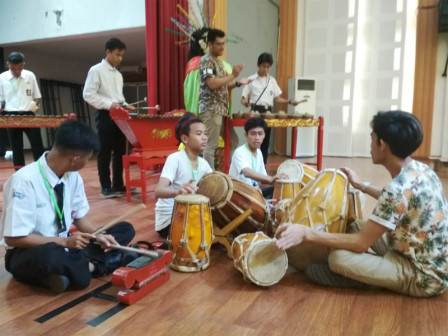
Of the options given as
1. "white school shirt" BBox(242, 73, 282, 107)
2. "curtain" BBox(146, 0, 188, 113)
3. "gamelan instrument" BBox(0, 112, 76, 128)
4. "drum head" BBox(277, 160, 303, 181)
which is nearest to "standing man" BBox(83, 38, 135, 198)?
"gamelan instrument" BBox(0, 112, 76, 128)

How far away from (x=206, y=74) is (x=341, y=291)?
2.09 metres

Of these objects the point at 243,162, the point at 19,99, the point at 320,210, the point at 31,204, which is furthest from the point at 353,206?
the point at 19,99

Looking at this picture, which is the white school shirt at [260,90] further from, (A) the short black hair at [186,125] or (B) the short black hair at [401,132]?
(B) the short black hair at [401,132]

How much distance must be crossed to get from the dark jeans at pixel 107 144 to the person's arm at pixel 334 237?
8.28 ft

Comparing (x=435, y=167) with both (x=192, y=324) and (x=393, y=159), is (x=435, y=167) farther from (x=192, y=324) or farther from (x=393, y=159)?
(x=192, y=324)

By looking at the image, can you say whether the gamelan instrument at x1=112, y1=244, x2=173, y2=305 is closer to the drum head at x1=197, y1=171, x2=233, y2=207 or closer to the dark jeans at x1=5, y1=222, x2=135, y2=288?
the dark jeans at x1=5, y1=222, x2=135, y2=288

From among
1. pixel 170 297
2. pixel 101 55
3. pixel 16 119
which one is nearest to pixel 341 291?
pixel 170 297

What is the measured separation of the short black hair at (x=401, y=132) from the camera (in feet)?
5.04

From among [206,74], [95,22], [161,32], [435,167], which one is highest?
[95,22]

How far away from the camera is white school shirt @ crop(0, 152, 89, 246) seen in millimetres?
1576

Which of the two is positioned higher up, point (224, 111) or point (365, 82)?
point (365, 82)

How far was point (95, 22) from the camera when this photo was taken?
6.14 metres

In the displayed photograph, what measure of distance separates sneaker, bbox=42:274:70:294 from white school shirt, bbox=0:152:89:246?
0.19 m

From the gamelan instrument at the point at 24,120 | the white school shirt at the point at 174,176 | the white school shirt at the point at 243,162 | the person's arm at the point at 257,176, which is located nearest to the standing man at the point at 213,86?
the white school shirt at the point at 243,162
